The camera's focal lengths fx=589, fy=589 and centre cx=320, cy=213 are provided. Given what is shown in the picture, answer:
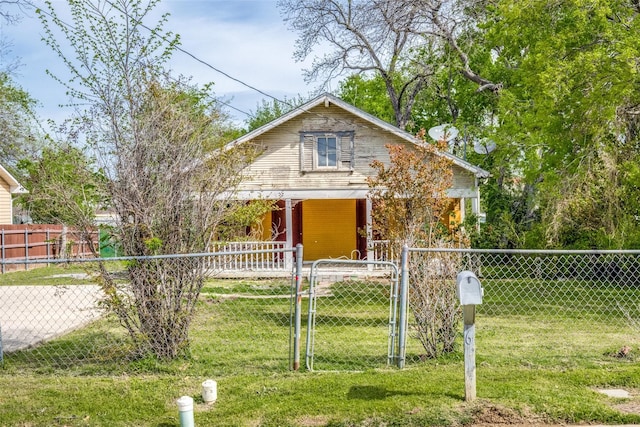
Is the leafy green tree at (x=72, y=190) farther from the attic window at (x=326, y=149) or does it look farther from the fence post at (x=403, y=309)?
the attic window at (x=326, y=149)

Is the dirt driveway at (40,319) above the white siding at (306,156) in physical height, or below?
below

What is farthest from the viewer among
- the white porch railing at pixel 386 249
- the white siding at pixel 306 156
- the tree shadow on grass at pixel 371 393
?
the white siding at pixel 306 156

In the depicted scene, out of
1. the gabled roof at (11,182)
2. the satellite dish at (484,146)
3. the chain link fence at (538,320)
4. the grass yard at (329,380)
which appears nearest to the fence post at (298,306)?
the grass yard at (329,380)

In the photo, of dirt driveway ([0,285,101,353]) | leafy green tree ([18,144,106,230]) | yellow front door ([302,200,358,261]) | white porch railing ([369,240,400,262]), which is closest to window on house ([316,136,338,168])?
yellow front door ([302,200,358,261])

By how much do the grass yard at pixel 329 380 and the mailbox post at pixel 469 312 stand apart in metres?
0.17

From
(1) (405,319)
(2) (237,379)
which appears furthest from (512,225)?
(2) (237,379)

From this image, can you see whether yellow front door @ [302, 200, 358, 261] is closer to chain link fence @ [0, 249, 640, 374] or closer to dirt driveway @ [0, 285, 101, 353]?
chain link fence @ [0, 249, 640, 374]

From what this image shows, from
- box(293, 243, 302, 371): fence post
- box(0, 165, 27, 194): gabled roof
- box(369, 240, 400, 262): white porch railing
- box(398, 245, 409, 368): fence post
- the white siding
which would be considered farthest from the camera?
box(0, 165, 27, 194): gabled roof

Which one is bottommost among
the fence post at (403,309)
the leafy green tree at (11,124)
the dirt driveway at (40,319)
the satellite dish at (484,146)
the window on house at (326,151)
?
the dirt driveway at (40,319)

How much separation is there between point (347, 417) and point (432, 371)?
1.66 meters

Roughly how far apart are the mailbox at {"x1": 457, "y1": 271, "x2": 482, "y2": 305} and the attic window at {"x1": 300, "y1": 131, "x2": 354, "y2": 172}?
14.3 metres

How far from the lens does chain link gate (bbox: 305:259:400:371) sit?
6.77m

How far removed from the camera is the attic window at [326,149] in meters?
19.4

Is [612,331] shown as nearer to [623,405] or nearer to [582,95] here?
[623,405]
